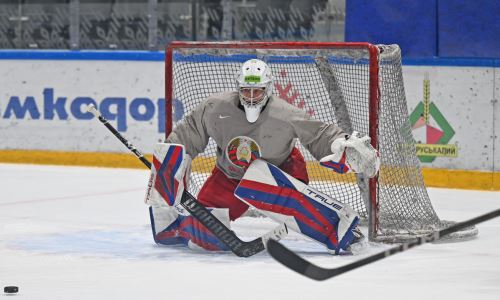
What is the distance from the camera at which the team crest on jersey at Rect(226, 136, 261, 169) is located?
4.67 meters

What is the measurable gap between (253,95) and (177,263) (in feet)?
2.39

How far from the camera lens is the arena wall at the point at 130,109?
686cm

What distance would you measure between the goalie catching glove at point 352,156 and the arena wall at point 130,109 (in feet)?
Result: 8.14

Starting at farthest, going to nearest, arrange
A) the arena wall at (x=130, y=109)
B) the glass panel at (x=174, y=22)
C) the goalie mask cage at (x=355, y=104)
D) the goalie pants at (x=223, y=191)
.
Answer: the glass panel at (x=174, y=22), the arena wall at (x=130, y=109), the goalie mask cage at (x=355, y=104), the goalie pants at (x=223, y=191)

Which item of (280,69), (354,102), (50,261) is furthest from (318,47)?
(50,261)

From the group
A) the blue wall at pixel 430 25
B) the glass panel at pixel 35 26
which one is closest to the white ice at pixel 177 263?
the blue wall at pixel 430 25

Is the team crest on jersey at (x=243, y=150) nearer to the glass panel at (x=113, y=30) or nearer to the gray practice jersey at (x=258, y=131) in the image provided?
the gray practice jersey at (x=258, y=131)

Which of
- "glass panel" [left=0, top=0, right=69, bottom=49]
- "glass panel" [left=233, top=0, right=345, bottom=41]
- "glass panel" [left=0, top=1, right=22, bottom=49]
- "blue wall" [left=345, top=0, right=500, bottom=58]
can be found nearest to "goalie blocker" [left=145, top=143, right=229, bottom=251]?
"blue wall" [left=345, top=0, right=500, bottom=58]

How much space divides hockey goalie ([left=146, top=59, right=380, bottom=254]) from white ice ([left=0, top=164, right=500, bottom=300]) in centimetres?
13

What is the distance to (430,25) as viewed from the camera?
6.99 meters

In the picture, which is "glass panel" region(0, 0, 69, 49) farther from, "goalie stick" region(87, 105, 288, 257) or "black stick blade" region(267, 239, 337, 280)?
"black stick blade" region(267, 239, 337, 280)

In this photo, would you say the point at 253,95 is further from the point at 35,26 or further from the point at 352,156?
the point at 35,26

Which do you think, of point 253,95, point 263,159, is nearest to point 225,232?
point 263,159

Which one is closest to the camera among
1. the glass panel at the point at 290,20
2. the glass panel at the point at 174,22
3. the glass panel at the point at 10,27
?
the glass panel at the point at 290,20
